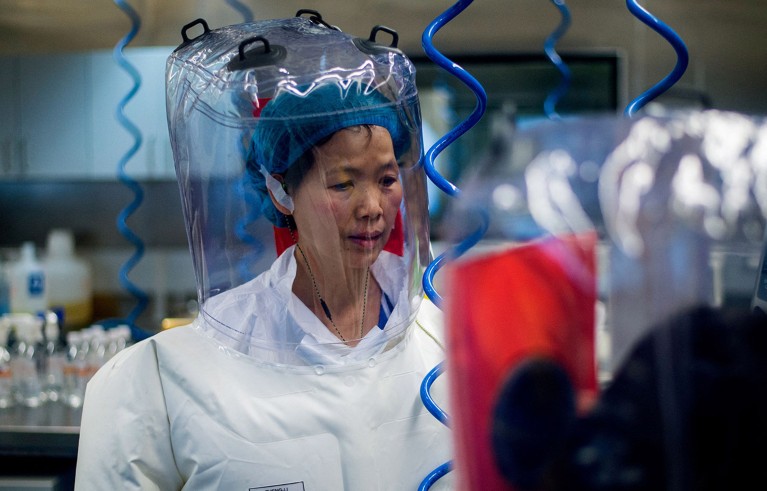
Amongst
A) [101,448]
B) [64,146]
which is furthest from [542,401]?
[64,146]

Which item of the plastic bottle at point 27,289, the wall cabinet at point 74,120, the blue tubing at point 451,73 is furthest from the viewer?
the wall cabinet at point 74,120

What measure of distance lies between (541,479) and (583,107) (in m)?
3.19

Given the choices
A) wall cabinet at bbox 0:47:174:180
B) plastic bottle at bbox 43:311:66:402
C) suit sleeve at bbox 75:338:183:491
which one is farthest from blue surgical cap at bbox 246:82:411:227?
wall cabinet at bbox 0:47:174:180

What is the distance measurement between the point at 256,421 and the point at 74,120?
326cm

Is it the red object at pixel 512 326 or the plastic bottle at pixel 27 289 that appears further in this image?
the plastic bottle at pixel 27 289

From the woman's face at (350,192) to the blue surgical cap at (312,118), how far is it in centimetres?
2

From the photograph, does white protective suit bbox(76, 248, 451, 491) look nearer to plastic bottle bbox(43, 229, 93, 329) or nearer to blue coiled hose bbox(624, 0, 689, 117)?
blue coiled hose bbox(624, 0, 689, 117)

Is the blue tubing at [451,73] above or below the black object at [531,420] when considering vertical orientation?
above

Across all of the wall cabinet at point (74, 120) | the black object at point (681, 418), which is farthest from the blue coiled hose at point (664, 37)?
the wall cabinet at point (74, 120)

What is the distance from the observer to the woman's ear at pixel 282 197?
3.34ft

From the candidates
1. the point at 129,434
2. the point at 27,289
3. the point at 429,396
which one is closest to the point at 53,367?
the point at 27,289

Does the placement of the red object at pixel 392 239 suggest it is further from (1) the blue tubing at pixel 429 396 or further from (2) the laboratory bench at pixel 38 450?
(2) the laboratory bench at pixel 38 450

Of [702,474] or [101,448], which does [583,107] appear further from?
[702,474]

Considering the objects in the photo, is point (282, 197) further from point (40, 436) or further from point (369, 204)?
point (40, 436)
